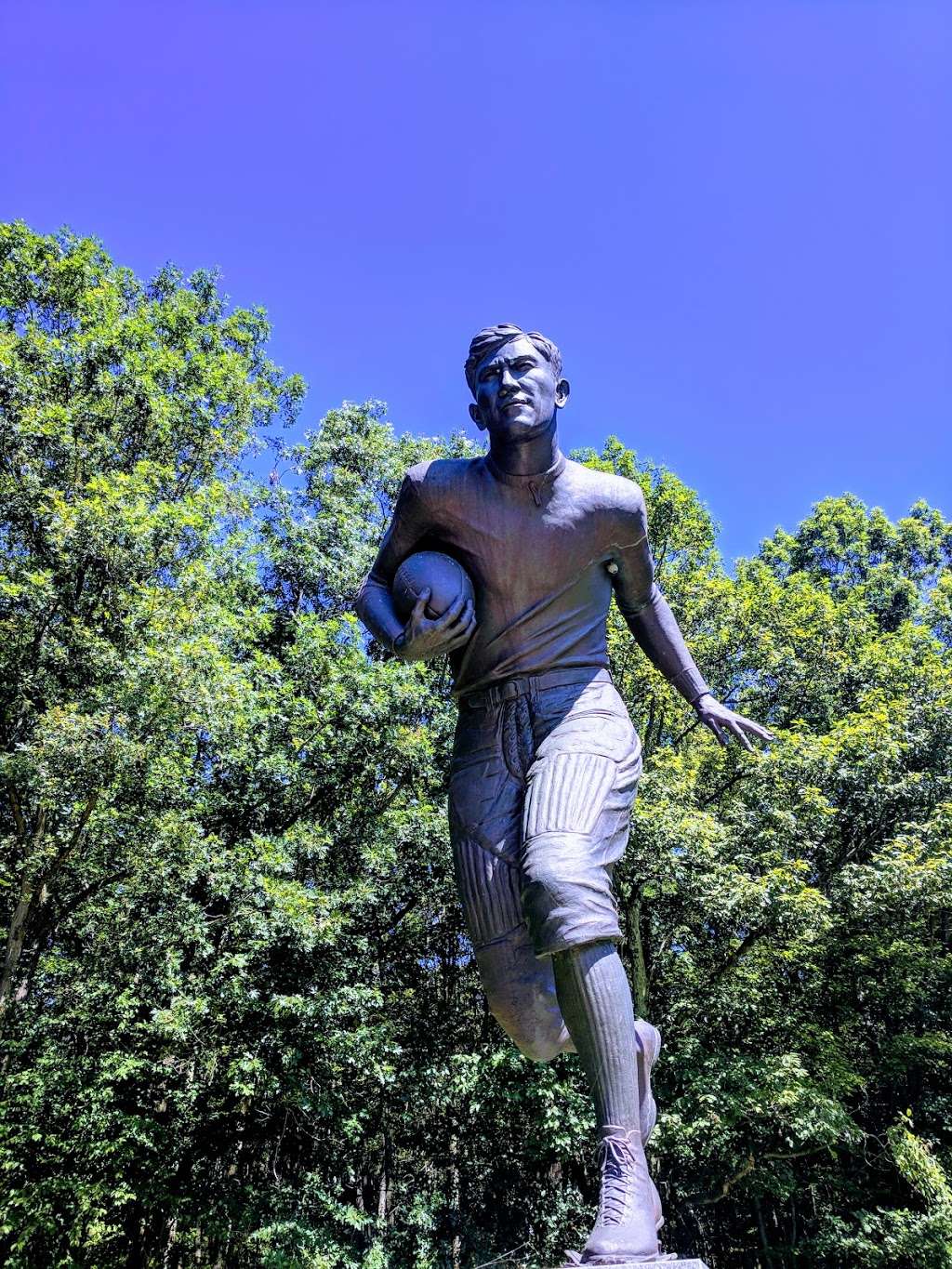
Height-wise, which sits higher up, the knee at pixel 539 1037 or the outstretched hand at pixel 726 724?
the outstretched hand at pixel 726 724

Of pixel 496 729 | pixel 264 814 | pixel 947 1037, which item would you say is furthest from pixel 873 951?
pixel 496 729

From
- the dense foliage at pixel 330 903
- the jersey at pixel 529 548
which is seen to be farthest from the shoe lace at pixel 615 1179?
the dense foliage at pixel 330 903

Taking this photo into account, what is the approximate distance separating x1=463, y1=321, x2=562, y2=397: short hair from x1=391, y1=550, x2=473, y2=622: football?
2.17ft

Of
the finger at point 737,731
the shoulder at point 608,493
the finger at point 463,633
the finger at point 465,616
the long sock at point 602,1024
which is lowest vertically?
the long sock at point 602,1024

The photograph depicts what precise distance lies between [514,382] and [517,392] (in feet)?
0.12

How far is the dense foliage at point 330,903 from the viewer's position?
37.3ft

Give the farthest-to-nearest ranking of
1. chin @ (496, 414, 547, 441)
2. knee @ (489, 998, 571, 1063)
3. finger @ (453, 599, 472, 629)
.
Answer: chin @ (496, 414, 547, 441) → finger @ (453, 599, 472, 629) → knee @ (489, 998, 571, 1063)

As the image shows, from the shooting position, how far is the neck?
312 cm

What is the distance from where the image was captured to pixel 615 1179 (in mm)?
2287

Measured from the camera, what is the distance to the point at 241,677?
12.0 m

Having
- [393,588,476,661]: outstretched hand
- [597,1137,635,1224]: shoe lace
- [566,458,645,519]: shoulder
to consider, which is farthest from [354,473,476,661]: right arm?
[597,1137,635,1224]: shoe lace

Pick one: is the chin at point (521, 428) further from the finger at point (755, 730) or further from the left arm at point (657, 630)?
the finger at point (755, 730)

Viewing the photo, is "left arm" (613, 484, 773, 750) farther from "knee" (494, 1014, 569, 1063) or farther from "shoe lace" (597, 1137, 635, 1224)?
"shoe lace" (597, 1137, 635, 1224)

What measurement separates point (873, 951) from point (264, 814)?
9579 mm
